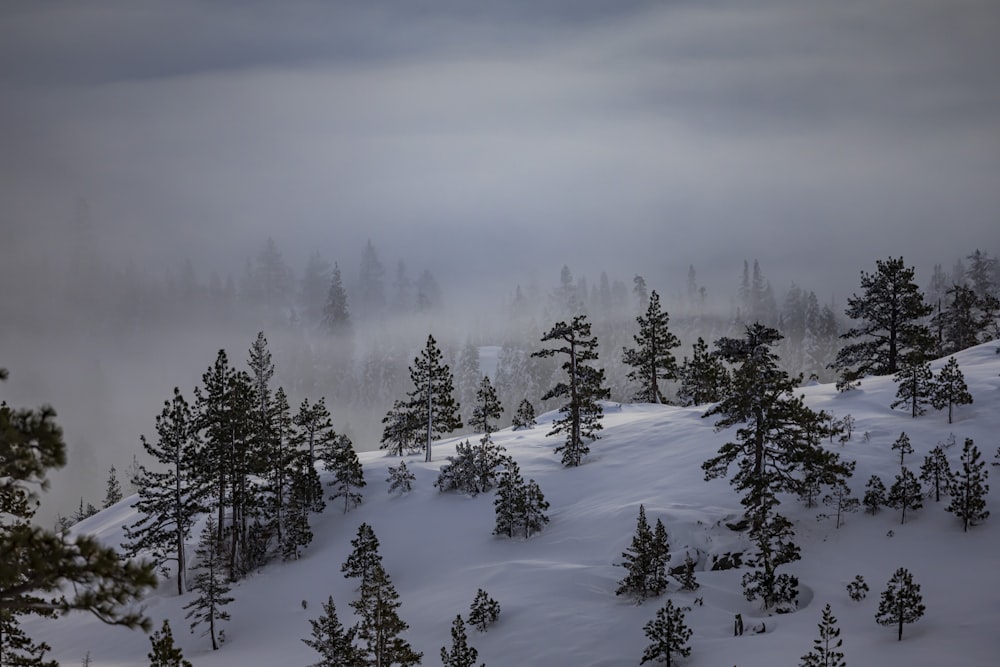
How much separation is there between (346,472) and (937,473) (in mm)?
30267

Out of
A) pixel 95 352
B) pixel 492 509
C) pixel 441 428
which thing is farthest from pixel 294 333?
pixel 492 509

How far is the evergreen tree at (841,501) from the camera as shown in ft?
72.2

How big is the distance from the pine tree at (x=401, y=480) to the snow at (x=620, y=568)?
0.51 m

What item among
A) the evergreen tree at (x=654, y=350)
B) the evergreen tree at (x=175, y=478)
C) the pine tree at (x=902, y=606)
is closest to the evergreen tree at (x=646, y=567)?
the pine tree at (x=902, y=606)

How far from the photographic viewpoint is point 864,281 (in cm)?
3909

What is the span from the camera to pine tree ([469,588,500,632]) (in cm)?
2069

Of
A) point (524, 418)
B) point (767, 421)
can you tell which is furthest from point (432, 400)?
point (767, 421)

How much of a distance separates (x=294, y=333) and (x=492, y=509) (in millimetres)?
133528

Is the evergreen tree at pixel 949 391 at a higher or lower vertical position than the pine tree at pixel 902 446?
higher

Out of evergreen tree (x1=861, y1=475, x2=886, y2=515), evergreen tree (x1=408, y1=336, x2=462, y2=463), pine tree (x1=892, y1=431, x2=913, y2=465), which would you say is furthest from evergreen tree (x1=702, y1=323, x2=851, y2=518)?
evergreen tree (x1=408, y1=336, x2=462, y2=463)

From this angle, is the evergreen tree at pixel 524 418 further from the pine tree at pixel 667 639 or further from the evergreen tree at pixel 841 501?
the pine tree at pixel 667 639

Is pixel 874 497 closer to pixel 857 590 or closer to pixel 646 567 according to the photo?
pixel 857 590

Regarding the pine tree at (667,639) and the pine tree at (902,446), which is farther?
the pine tree at (902,446)

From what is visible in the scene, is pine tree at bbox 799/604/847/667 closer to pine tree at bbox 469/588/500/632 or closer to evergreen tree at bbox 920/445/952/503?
evergreen tree at bbox 920/445/952/503
